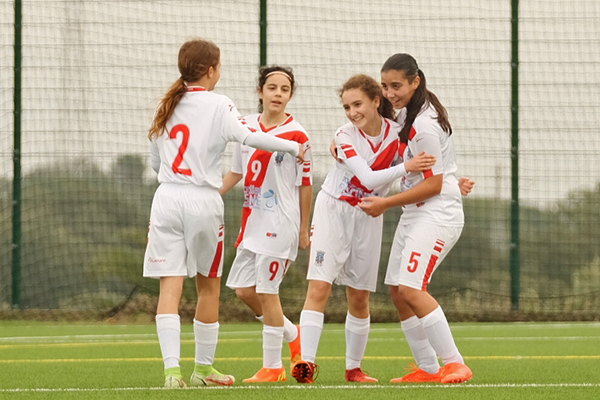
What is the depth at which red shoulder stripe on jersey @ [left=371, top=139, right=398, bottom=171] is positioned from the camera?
5.62 m

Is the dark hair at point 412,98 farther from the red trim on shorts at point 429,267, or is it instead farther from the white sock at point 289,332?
the white sock at point 289,332

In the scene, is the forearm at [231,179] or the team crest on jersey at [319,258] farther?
the forearm at [231,179]

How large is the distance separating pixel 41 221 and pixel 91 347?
3.11 meters

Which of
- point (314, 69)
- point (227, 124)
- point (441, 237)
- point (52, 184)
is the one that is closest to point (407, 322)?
point (441, 237)

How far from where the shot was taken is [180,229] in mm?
5062

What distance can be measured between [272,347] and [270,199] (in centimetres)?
74

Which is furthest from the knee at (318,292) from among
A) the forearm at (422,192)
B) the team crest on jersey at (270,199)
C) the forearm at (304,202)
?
the forearm at (422,192)

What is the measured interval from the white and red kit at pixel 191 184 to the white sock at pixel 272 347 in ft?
1.97

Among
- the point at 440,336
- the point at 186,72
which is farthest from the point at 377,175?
the point at 186,72

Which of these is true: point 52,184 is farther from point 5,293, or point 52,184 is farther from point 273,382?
point 273,382

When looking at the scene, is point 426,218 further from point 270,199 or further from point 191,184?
point 191,184

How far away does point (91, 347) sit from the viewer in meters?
7.88

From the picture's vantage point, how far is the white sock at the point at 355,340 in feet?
18.5

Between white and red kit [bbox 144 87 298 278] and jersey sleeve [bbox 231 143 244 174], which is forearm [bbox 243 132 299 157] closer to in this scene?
white and red kit [bbox 144 87 298 278]
